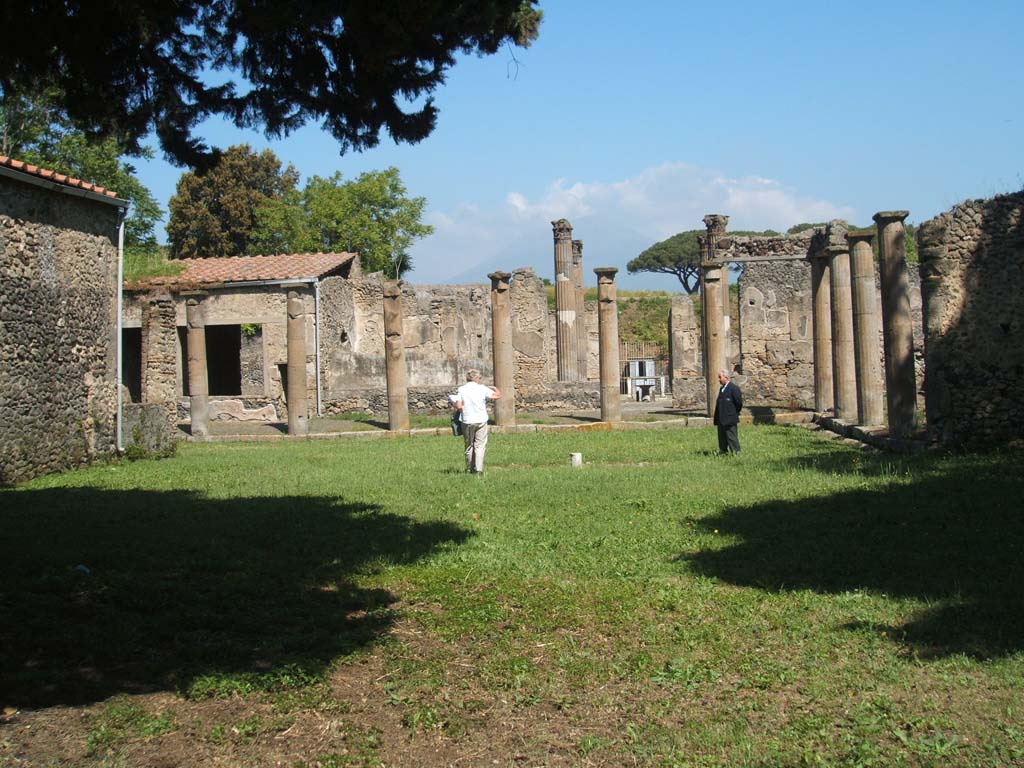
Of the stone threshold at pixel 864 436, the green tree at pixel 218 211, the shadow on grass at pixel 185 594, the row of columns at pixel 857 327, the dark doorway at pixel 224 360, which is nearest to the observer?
the shadow on grass at pixel 185 594

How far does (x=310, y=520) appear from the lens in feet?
33.9

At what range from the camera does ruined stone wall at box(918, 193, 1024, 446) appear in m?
14.6

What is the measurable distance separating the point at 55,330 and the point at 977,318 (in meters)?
13.4

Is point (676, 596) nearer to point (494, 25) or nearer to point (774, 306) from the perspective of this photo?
point (494, 25)

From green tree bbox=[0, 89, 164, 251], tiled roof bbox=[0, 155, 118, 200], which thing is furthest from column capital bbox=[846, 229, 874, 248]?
green tree bbox=[0, 89, 164, 251]

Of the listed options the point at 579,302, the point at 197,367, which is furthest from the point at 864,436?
the point at 579,302

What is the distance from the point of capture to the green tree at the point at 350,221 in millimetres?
53688

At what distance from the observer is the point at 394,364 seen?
25125 mm

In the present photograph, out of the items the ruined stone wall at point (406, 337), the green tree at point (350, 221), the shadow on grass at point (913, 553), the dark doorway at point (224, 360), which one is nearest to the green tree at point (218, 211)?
the green tree at point (350, 221)

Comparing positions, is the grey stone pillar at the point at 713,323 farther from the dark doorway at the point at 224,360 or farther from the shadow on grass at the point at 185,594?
the dark doorway at the point at 224,360

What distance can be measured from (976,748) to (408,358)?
106 feet

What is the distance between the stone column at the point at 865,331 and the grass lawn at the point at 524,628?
7828 millimetres

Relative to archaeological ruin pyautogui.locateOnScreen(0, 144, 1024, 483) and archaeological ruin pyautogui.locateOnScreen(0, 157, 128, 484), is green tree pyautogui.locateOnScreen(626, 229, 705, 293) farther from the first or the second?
archaeological ruin pyautogui.locateOnScreen(0, 157, 128, 484)

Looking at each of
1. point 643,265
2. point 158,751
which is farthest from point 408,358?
point 643,265
